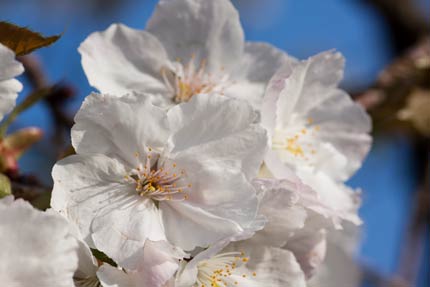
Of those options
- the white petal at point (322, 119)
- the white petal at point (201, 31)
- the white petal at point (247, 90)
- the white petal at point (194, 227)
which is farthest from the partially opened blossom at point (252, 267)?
the white petal at point (201, 31)

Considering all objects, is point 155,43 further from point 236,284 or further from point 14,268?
point 14,268

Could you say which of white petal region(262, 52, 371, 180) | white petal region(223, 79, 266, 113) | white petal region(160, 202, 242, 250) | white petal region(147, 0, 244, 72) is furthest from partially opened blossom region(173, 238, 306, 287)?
white petal region(147, 0, 244, 72)

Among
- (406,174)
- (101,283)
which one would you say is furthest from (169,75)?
(406,174)

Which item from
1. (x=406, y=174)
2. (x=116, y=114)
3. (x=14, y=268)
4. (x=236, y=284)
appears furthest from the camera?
(x=406, y=174)

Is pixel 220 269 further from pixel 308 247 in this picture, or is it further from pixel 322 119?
pixel 322 119

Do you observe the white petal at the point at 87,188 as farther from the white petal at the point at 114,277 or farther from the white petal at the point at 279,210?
the white petal at the point at 279,210

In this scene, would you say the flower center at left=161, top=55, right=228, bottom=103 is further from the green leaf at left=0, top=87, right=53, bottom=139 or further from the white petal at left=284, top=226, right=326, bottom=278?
the white petal at left=284, top=226, right=326, bottom=278
